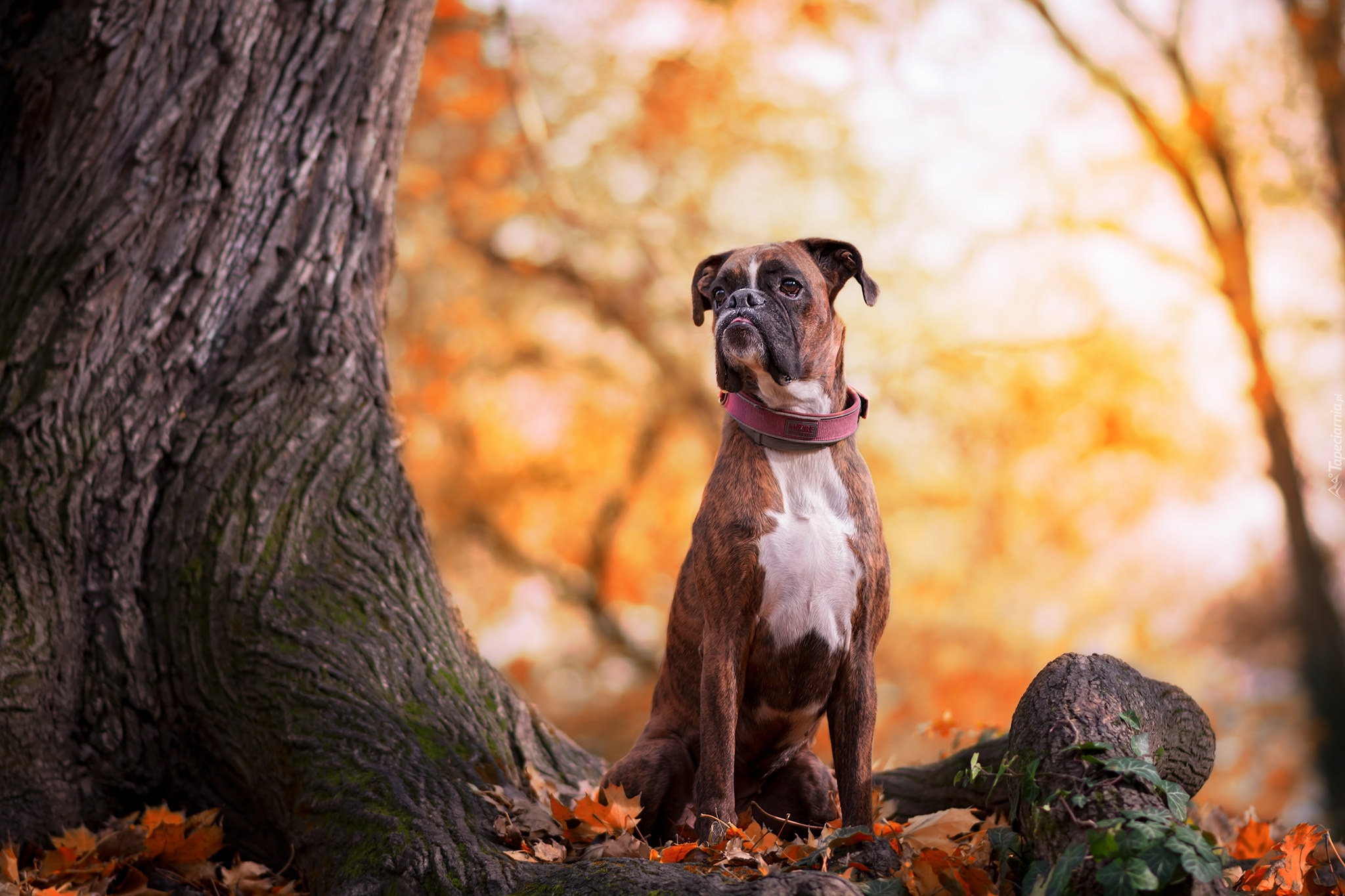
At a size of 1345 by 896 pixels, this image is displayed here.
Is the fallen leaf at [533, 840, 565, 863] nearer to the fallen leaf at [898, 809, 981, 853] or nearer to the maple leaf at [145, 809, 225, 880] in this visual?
the fallen leaf at [898, 809, 981, 853]

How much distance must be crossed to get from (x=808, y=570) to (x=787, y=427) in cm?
45

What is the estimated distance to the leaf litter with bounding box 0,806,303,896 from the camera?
11.1ft

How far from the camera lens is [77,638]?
12.8 feet

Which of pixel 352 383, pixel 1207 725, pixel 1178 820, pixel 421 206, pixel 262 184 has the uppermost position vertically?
pixel 421 206

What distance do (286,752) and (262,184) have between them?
224 cm

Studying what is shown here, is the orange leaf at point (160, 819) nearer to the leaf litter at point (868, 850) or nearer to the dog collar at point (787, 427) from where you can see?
the leaf litter at point (868, 850)

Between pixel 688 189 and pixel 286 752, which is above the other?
pixel 688 189

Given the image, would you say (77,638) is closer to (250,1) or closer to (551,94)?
(250,1)

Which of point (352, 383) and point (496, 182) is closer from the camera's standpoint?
point (352, 383)

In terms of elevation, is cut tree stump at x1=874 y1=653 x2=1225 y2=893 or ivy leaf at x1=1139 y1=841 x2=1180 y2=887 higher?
cut tree stump at x1=874 y1=653 x2=1225 y2=893

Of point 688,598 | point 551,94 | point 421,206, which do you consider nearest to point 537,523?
point 421,206

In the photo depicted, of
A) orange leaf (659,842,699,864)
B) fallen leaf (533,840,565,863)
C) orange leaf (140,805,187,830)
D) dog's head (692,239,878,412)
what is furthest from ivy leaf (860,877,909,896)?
orange leaf (140,805,187,830)

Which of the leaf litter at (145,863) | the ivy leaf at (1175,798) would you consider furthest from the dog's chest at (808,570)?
the leaf litter at (145,863)

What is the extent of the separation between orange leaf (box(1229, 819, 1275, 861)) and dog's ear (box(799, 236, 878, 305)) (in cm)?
239
